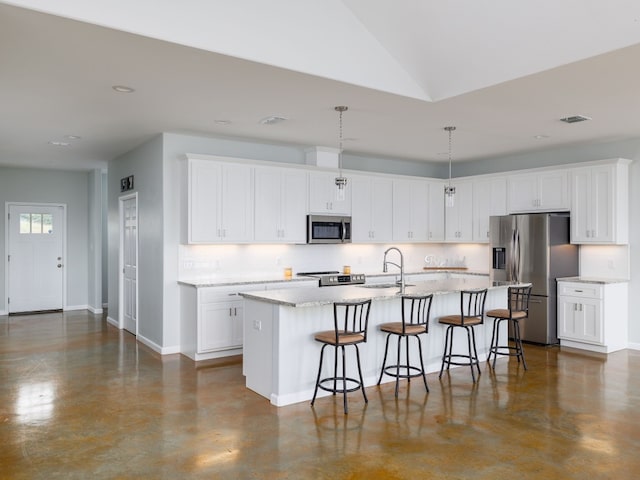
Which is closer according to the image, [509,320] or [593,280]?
[509,320]

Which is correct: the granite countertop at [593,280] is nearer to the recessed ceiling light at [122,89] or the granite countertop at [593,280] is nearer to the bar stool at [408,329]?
the bar stool at [408,329]

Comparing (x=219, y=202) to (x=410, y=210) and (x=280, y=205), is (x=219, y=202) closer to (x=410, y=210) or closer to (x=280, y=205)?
(x=280, y=205)

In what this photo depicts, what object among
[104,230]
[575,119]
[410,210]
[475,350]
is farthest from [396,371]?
[104,230]

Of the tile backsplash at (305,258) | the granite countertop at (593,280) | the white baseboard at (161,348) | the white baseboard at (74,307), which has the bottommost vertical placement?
the white baseboard at (161,348)

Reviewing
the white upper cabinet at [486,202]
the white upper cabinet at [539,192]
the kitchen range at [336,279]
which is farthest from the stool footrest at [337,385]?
the white upper cabinet at [486,202]

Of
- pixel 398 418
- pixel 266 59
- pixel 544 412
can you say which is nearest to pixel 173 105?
pixel 266 59

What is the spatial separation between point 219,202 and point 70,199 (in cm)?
537

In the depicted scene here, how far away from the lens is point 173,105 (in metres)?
5.07

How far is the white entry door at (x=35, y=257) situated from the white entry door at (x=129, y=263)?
293cm

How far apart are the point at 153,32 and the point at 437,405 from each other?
12.1 ft

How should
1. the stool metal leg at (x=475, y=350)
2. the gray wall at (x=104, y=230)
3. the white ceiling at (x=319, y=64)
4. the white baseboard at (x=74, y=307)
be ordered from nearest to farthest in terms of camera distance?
the white ceiling at (x=319, y=64) → the stool metal leg at (x=475, y=350) → the white baseboard at (x=74, y=307) → the gray wall at (x=104, y=230)

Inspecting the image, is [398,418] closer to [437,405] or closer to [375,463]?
[437,405]

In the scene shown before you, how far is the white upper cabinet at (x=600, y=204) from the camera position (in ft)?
21.4

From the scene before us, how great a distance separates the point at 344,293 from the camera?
482cm
